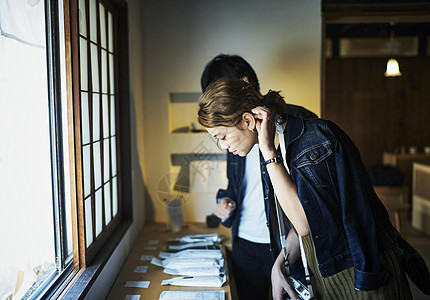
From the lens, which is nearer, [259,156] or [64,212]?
[64,212]

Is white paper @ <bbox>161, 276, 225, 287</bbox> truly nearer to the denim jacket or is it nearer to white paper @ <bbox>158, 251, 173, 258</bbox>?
white paper @ <bbox>158, 251, 173, 258</bbox>

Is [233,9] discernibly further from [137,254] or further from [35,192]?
[35,192]

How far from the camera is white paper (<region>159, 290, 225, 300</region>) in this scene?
74.7 inches

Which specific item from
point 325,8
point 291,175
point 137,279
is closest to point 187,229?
point 137,279

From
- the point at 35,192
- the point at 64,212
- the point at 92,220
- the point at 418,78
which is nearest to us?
the point at 35,192

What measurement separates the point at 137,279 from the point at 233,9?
2.12m

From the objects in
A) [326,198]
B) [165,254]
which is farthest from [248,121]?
[165,254]

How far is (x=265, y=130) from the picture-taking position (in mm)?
1552

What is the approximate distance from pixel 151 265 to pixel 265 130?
1.21 metres

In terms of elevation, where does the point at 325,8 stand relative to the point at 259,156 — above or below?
above

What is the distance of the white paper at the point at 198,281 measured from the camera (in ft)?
6.81

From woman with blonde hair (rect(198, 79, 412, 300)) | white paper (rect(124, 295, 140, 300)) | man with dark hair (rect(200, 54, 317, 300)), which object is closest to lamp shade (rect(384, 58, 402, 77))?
man with dark hair (rect(200, 54, 317, 300))

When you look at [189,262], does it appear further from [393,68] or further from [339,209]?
[393,68]

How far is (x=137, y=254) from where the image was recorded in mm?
2566
